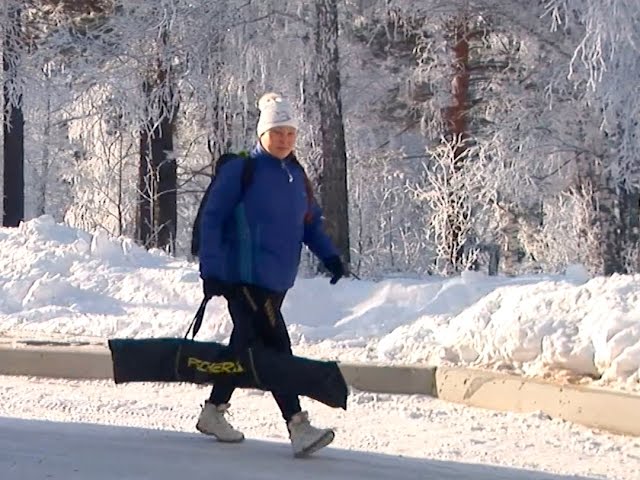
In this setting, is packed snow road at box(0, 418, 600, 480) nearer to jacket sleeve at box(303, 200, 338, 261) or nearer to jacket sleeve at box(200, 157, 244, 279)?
jacket sleeve at box(200, 157, 244, 279)

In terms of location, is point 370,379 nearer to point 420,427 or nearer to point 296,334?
point 420,427

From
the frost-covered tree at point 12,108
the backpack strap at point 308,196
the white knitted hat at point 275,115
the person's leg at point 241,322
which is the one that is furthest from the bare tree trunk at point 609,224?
Answer: the person's leg at point 241,322

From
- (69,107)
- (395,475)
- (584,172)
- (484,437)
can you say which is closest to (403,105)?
(584,172)

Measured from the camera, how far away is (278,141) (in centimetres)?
525

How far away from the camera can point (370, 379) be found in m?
8.20

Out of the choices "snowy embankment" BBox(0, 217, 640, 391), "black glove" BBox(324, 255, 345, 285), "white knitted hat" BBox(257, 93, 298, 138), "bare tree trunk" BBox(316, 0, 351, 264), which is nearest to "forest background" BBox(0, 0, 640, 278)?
"bare tree trunk" BBox(316, 0, 351, 264)

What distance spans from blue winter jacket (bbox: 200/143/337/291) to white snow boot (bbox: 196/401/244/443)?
652 millimetres

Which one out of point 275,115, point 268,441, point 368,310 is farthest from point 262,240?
point 368,310

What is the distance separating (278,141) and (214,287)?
690 mm

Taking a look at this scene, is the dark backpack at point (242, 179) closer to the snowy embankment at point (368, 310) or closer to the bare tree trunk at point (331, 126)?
the snowy embankment at point (368, 310)

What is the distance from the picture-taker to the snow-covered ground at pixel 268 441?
4.84m

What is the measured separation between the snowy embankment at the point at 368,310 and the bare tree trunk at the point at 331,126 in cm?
229

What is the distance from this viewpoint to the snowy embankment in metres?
7.68

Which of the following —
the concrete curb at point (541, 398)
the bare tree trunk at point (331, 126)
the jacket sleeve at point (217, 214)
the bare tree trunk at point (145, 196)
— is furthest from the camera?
the bare tree trunk at point (145, 196)
